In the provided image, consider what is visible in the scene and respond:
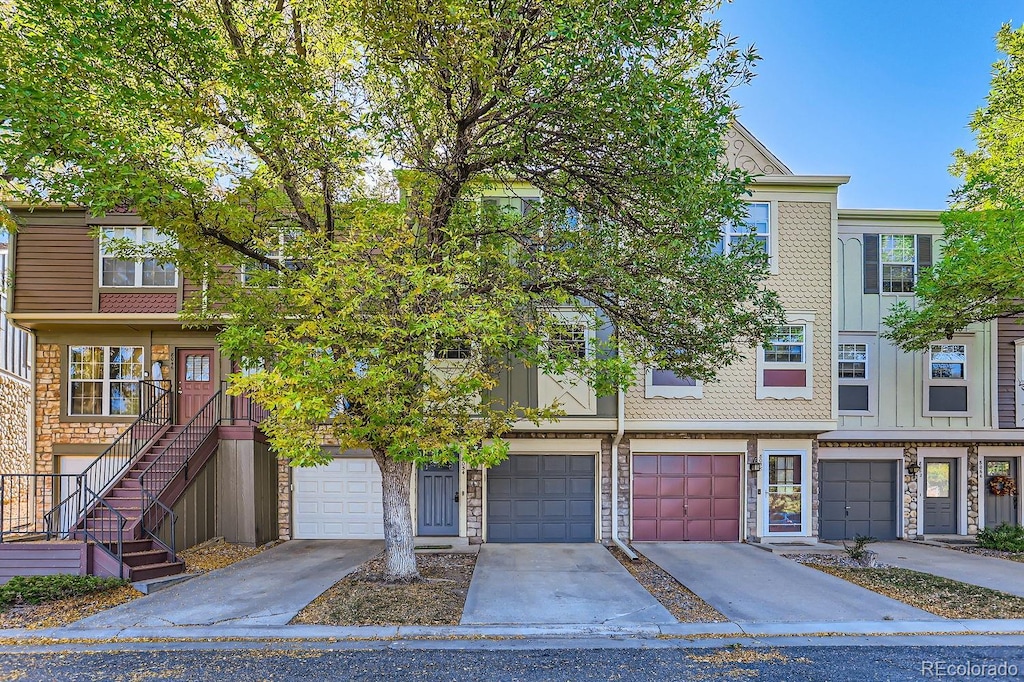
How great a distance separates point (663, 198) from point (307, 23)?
601cm

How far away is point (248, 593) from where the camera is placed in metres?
8.45

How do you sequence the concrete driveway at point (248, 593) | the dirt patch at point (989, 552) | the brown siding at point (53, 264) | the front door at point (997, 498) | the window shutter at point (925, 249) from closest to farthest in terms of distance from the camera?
the concrete driveway at point (248, 593), the dirt patch at point (989, 552), the brown siding at point (53, 264), the window shutter at point (925, 249), the front door at point (997, 498)

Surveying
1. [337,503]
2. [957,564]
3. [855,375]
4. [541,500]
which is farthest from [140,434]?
[957,564]

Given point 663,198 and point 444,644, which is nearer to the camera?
point 444,644

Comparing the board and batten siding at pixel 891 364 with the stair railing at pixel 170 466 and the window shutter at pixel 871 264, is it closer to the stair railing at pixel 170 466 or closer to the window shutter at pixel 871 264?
the window shutter at pixel 871 264

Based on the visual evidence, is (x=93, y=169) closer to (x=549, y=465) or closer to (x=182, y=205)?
(x=182, y=205)

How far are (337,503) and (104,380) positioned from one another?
590cm

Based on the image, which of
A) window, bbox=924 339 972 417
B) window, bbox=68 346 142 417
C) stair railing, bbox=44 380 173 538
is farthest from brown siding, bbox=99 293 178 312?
window, bbox=924 339 972 417

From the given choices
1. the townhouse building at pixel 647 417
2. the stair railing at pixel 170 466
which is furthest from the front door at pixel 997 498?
the stair railing at pixel 170 466

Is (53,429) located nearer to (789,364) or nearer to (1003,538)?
(789,364)

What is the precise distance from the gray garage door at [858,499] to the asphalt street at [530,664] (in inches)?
277

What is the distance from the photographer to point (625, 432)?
485 inches

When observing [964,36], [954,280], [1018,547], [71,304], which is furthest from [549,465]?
[964,36]

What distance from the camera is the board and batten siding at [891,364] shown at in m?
13.4
